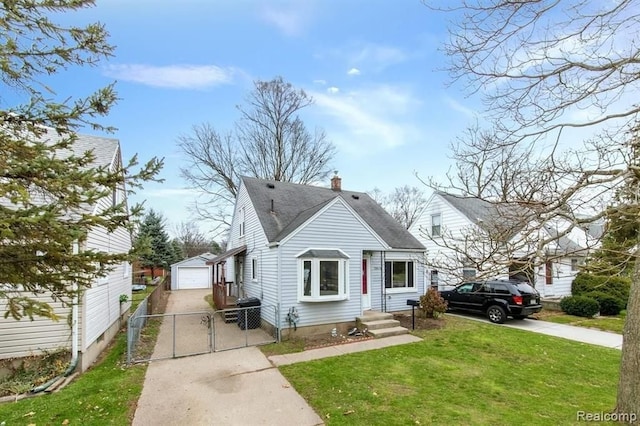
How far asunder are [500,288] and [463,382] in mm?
7580

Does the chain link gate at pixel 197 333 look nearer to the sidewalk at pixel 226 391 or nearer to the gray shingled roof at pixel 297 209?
the sidewalk at pixel 226 391

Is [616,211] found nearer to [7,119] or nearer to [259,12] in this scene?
[7,119]

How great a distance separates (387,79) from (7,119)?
8046mm

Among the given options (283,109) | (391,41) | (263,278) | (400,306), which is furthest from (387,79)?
(283,109)

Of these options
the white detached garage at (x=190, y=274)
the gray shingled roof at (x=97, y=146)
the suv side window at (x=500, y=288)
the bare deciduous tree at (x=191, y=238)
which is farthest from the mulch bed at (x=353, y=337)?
the bare deciduous tree at (x=191, y=238)

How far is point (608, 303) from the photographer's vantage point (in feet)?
49.6

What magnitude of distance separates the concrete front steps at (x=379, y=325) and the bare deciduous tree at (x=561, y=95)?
6.34 metres

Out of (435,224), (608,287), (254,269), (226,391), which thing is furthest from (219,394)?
(608,287)

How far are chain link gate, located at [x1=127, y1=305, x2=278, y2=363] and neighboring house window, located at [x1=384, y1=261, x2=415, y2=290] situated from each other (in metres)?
5.32

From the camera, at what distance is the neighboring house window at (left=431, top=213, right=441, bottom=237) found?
66.7ft

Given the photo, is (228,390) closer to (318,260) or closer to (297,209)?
(318,260)

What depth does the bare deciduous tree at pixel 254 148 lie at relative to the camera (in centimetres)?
2494

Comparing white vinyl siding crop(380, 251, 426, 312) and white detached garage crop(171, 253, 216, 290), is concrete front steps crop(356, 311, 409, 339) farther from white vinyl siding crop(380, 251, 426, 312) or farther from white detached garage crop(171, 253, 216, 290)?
white detached garage crop(171, 253, 216, 290)

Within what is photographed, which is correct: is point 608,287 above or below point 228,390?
above
